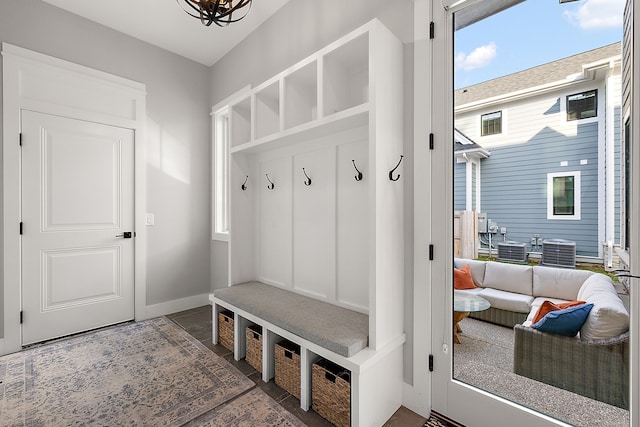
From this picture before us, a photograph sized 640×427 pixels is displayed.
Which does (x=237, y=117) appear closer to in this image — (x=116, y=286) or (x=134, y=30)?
(x=134, y=30)

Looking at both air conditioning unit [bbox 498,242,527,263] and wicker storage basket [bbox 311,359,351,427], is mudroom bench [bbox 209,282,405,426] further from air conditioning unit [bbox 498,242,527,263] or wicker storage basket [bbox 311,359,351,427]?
air conditioning unit [bbox 498,242,527,263]

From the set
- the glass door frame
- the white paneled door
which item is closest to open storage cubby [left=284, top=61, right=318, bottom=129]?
the glass door frame

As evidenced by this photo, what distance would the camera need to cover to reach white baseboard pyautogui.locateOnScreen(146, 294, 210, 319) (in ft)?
10.8

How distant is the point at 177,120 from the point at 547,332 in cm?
389

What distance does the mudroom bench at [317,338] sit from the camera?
1509 millimetres

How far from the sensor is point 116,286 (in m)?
3.06

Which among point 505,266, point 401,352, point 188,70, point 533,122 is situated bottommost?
point 401,352

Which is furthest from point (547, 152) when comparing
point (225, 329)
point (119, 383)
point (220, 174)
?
point (220, 174)

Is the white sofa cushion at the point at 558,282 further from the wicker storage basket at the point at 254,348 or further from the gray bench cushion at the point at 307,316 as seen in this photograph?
the wicker storage basket at the point at 254,348

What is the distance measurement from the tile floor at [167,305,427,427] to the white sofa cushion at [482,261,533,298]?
0.89m

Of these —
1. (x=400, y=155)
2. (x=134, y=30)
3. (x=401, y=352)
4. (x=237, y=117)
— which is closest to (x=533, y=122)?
(x=400, y=155)

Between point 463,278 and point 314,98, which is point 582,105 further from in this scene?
point 314,98

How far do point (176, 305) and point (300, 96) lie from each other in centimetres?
284

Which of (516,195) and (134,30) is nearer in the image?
(516,195)
